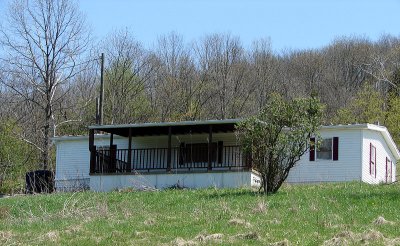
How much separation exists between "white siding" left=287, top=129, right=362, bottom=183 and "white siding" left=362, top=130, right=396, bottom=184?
351 mm

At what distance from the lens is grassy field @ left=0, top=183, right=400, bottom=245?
13.1 m

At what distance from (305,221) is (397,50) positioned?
51.3 m

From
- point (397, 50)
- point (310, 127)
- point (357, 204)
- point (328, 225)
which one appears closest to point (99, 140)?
point (310, 127)

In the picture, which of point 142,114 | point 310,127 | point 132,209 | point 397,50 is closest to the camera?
point 132,209

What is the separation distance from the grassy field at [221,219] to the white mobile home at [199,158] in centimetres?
444

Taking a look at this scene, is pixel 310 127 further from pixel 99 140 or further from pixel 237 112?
pixel 237 112

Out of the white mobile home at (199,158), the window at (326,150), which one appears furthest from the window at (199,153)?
the window at (326,150)

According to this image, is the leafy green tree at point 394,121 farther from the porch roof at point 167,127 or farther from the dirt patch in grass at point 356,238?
the dirt patch in grass at point 356,238

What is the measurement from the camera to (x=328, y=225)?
552 inches

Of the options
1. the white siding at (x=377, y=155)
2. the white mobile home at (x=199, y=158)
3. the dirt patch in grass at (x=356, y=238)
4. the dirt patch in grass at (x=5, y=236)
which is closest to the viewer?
the dirt patch in grass at (x=356, y=238)

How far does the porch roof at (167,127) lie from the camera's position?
27.0 meters

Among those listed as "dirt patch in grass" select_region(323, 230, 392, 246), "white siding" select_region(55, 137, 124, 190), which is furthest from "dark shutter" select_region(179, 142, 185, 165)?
"dirt patch in grass" select_region(323, 230, 392, 246)

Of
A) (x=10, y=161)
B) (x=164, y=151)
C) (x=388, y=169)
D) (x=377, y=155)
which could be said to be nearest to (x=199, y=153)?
(x=164, y=151)

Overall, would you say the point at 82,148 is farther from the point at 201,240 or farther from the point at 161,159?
the point at 201,240
